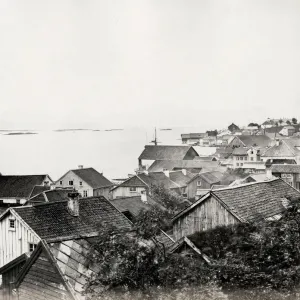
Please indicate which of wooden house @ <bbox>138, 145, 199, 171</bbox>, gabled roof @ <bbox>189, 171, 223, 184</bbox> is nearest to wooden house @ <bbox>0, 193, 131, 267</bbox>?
gabled roof @ <bbox>189, 171, 223, 184</bbox>

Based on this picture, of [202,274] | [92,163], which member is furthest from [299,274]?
[92,163]

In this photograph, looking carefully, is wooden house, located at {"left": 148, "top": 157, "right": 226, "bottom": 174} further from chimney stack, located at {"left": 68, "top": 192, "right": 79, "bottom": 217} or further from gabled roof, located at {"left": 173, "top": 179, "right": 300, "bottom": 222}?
chimney stack, located at {"left": 68, "top": 192, "right": 79, "bottom": 217}

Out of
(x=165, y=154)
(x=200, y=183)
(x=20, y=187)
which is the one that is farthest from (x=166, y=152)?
(x=20, y=187)

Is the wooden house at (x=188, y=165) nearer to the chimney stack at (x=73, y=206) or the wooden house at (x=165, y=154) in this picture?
the wooden house at (x=165, y=154)

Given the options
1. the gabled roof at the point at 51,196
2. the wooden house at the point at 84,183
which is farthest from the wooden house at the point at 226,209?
the wooden house at the point at 84,183

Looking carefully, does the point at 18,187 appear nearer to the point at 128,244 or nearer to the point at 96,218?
the point at 96,218

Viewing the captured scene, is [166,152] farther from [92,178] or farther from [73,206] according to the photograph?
[73,206]
